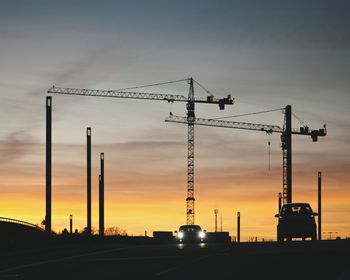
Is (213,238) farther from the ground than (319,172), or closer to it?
closer to it

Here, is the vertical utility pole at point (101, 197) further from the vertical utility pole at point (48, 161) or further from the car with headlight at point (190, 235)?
the vertical utility pole at point (48, 161)

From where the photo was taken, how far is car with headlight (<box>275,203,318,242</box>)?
40.7 meters

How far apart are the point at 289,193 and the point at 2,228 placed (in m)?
48.0

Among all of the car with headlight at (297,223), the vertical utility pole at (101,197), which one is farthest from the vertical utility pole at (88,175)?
the car with headlight at (297,223)

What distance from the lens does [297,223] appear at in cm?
4069

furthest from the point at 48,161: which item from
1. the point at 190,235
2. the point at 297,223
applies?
the point at 297,223

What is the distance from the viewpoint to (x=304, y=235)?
40.8 meters

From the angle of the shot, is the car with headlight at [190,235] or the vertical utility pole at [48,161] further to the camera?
the car with headlight at [190,235]

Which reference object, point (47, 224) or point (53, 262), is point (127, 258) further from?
point (47, 224)

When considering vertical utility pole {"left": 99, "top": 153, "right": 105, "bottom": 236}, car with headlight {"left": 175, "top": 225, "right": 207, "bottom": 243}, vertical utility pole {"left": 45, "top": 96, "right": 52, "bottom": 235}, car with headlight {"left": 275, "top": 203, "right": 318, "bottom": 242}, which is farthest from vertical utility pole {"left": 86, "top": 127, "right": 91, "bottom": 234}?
car with headlight {"left": 275, "top": 203, "right": 318, "bottom": 242}

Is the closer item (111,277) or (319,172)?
(111,277)

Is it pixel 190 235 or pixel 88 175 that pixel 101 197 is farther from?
pixel 190 235

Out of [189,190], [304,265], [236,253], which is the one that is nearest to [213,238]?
[236,253]

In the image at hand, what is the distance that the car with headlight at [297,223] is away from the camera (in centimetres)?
4069
